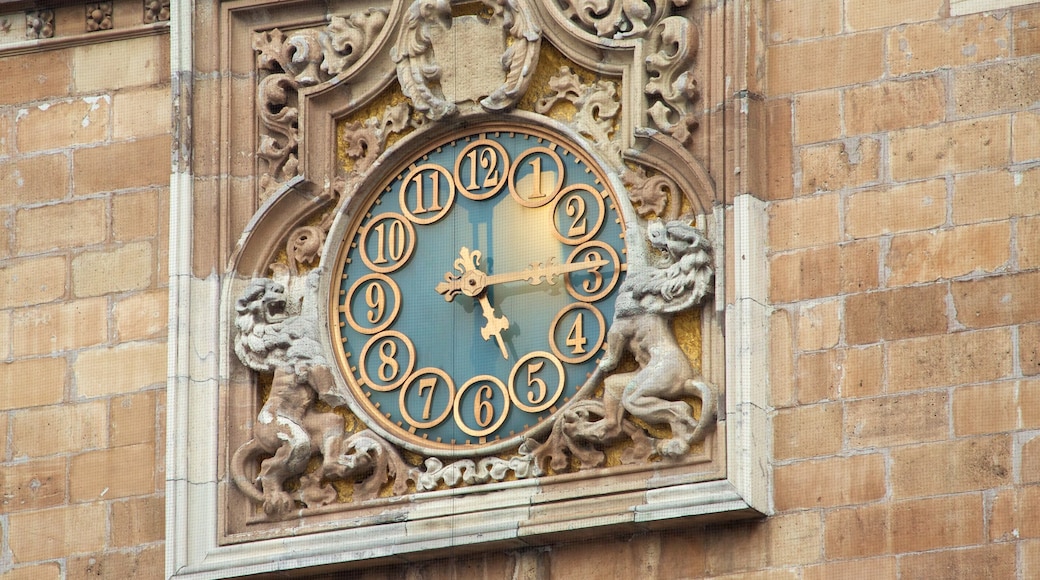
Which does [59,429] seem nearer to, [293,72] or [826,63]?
[293,72]

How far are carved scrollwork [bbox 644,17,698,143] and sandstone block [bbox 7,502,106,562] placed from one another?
3.08m

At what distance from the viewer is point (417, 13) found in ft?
48.5

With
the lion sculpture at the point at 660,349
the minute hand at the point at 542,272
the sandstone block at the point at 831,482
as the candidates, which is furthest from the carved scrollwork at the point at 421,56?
the sandstone block at the point at 831,482

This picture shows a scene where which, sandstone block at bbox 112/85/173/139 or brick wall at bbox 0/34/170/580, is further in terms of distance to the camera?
sandstone block at bbox 112/85/173/139

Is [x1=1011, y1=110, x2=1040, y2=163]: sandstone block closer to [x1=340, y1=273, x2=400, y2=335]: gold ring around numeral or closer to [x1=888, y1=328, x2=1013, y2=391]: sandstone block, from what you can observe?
[x1=888, y1=328, x2=1013, y2=391]: sandstone block

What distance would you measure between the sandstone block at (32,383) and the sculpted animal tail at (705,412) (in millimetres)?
3088

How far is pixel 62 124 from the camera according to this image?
50.6 feet

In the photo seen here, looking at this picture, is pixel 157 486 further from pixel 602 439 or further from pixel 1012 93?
pixel 1012 93

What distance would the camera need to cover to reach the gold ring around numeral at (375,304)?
14547mm

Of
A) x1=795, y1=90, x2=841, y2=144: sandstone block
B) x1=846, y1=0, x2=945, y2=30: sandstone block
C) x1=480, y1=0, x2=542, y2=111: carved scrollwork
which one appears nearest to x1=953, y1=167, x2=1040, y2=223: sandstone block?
x1=795, y1=90, x2=841, y2=144: sandstone block

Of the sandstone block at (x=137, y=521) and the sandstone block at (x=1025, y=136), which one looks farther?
the sandstone block at (x=137, y=521)

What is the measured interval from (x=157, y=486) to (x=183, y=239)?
1120 mm

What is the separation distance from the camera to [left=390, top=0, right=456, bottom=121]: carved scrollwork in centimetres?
1467

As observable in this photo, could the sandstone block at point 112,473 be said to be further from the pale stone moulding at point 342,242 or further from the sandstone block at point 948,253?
the sandstone block at point 948,253
